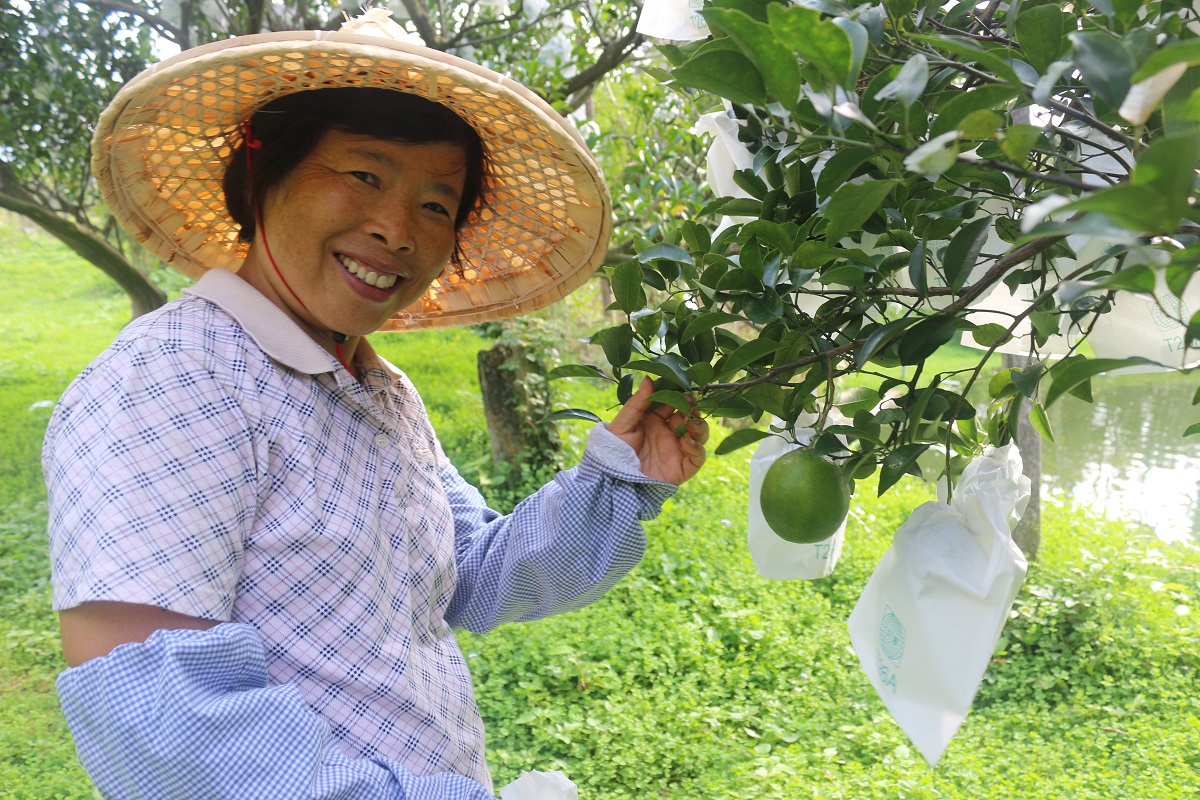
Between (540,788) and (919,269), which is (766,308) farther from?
(540,788)

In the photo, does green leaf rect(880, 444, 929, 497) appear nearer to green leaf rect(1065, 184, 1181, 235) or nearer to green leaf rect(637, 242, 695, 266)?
green leaf rect(637, 242, 695, 266)

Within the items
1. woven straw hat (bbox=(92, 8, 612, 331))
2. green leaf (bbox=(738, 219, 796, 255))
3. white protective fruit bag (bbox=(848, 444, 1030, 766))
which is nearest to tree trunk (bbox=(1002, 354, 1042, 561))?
woven straw hat (bbox=(92, 8, 612, 331))

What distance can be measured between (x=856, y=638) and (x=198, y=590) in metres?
0.66

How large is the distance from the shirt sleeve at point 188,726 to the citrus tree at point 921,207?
0.41 metres

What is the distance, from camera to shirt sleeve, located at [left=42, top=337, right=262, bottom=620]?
2.57 feet

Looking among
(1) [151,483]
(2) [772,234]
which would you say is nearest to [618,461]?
(2) [772,234]

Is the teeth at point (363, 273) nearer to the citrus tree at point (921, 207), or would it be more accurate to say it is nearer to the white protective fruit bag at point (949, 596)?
the citrus tree at point (921, 207)

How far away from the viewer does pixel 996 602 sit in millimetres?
885

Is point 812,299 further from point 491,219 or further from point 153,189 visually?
point 153,189

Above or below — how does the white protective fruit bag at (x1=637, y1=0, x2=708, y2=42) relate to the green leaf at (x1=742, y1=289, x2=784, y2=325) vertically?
above

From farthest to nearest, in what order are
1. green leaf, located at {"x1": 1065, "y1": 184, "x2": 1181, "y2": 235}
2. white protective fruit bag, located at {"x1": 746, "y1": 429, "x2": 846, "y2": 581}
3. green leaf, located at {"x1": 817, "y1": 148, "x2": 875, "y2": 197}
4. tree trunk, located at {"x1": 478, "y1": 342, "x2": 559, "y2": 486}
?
tree trunk, located at {"x1": 478, "y1": 342, "x2": 559, "y2": 486} < white protective fruit bag, located at {"x1": 746, "y1": 429, "x2": 846, "y2": 581} < green leaf, located at {"x1": 817, "y1": 148, "x2": 875, "y2": 197} < green leaf, located at {"x1": 1065, "y1": 184, "x2": 1181, "y2": 235}

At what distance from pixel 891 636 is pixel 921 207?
436 mm

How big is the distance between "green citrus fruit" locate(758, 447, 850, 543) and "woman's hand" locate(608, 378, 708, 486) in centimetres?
12

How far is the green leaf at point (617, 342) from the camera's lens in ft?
3.00
